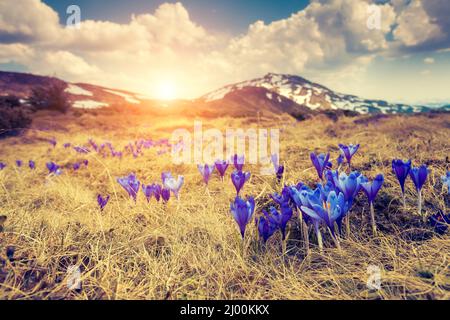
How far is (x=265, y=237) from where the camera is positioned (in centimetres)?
179

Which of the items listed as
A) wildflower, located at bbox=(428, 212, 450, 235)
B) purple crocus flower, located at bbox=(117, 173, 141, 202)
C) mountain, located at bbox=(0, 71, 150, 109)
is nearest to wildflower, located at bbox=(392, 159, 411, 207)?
wildflower, located at bbox=(428, 212, 450, 235)

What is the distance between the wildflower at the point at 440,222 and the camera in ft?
6.15

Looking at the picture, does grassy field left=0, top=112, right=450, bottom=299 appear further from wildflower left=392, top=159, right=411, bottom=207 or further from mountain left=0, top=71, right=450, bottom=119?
mountain left=0, top=71, right=450, bottom=119

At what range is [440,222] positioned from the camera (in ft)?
6.13

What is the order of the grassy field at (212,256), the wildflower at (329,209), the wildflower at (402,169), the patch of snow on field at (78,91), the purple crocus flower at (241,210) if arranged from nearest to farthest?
the grassy field at (212,256)
the wildflower at (329,209)
the purple crocus flower at (241,210)
the wildflower at (402,169)
the patch of snow on field at (78,91)

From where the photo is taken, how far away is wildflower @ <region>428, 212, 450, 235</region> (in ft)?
6.15

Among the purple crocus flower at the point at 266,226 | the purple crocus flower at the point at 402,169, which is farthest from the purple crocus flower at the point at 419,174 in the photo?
the purple crocus flower at the point at 266,226

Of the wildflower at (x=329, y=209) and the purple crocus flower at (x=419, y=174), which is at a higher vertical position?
the purple crocus flower at (x=419, y=174)

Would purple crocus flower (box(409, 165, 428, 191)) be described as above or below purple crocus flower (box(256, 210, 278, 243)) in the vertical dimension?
above

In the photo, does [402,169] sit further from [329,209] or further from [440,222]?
[329,209]

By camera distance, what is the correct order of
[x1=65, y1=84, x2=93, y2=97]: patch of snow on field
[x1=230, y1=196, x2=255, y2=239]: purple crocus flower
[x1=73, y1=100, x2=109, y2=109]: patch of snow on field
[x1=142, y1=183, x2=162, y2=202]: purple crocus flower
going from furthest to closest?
[x1=65, y1=84, x2=93, y2=97]: patch of snow on field, [x1=73, y1=100, x2=109, y2=109]: patch of snow on field, [x1=142, y1=183, x2=162, y2=202]: purple crocus flower, [x1=230, y1=196, x2=255, y2=239]: purple crocus flower

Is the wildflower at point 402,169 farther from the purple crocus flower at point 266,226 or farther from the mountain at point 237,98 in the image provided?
the mountain at point 237,98
